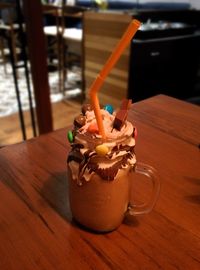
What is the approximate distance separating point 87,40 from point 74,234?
2439 millimetres

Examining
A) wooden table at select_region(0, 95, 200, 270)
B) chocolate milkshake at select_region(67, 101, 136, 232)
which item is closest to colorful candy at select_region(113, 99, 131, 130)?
chocolate milkshake at select_region(67, 101, 136, 232)

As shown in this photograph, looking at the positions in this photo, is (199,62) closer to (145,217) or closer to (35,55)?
(35,55)

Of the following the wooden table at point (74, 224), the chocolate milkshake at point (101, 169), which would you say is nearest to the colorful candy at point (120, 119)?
the chocolate milkshake at point (101, 169)

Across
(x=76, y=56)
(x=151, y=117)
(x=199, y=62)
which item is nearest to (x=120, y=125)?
(x=151, y=117)

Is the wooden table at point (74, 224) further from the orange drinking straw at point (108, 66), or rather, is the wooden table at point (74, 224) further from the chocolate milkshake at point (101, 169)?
the orange drinking straw at point (108, 66)

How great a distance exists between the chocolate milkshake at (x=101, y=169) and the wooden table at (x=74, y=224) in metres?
0.04

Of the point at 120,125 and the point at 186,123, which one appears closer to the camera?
the point at 120,125

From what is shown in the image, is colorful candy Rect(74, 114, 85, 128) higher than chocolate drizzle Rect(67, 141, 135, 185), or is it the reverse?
colorful candy Rect(74, 114, 85, 128)

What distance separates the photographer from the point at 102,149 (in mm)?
402

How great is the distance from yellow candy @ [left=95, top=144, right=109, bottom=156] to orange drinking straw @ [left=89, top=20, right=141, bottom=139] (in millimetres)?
19

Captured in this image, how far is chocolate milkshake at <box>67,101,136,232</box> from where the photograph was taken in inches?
16.5

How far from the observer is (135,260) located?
423 millimetres

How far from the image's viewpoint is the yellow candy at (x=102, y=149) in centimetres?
40

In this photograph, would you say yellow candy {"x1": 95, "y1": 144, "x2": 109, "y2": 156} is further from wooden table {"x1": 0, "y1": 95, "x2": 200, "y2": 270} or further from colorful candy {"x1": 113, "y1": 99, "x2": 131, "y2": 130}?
wooden table {"x1": 0, "y1": 95, "x2": 200, "y2": 270}
